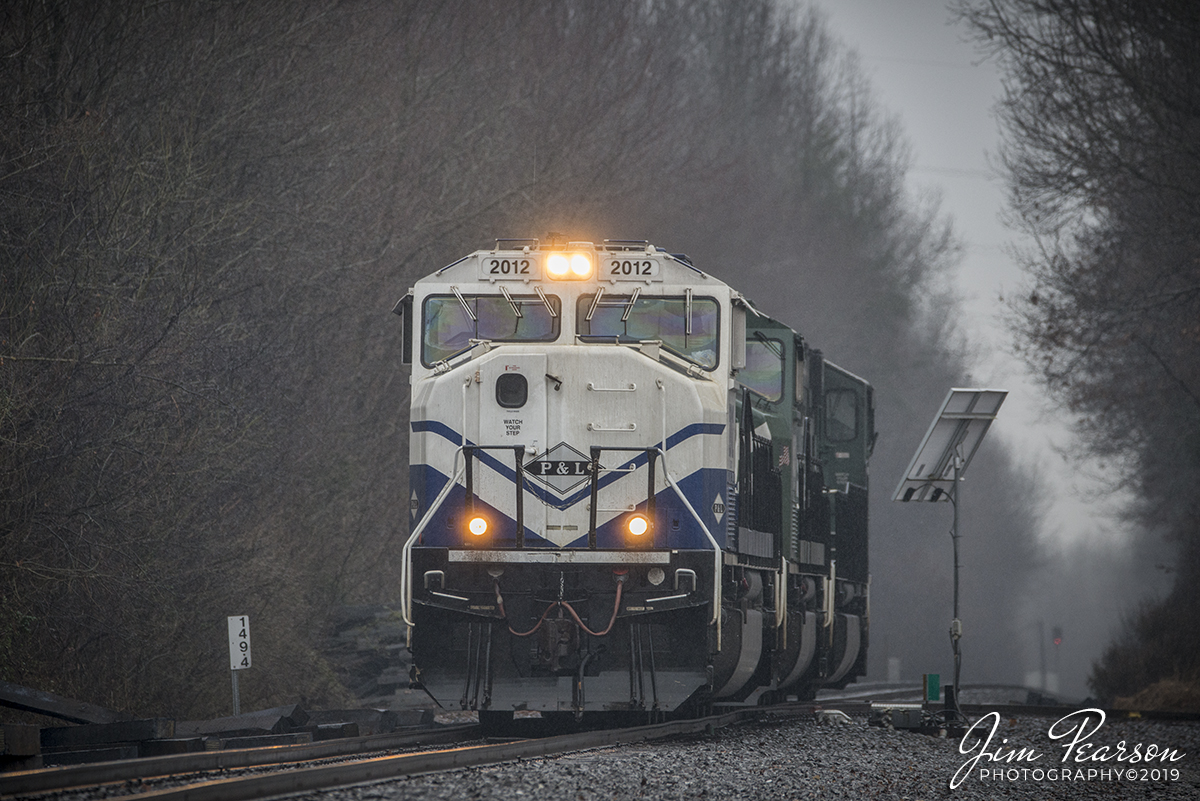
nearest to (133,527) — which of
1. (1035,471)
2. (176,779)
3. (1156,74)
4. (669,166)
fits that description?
(176,779)

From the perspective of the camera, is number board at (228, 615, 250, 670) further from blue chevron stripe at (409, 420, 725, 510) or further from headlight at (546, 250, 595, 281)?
headlight at (546, 250, 595, 281)

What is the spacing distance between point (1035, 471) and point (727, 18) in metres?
51.6

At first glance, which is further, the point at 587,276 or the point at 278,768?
the point at 587,276

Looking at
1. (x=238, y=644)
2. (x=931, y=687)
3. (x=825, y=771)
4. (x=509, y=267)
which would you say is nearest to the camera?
(x=825, y=771)

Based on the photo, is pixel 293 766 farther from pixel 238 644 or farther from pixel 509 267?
pixel 238 644

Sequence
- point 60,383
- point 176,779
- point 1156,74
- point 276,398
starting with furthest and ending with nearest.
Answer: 1. point 1156,74
2. point 276,398
3. point 60,383
4. point 176,779

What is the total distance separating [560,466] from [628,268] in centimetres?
186

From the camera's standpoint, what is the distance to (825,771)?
10.3m

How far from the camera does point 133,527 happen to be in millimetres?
16078

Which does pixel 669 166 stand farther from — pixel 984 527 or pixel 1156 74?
pixel 984 527

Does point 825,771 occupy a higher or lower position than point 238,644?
lower

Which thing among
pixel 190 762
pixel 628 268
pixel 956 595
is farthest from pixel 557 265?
pixel 956 595

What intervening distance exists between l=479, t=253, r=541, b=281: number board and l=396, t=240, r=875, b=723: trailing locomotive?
0.02 m
